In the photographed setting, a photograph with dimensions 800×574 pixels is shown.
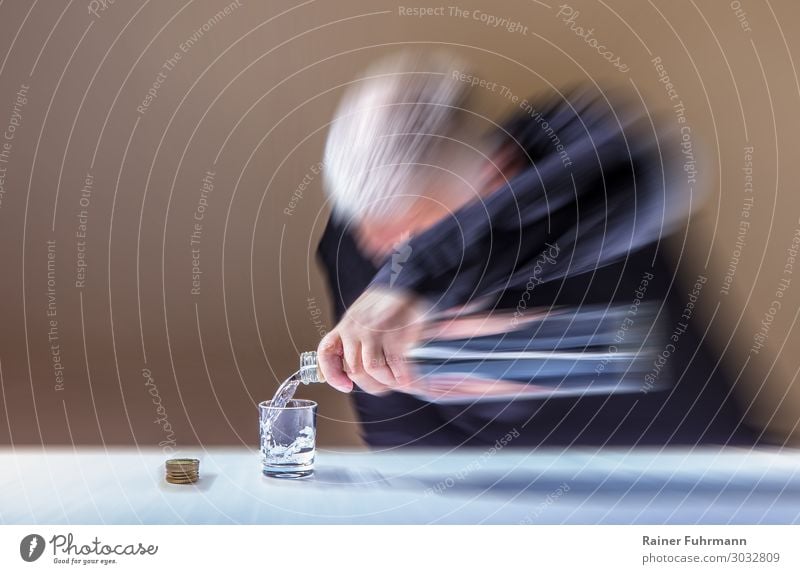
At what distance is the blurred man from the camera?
1.58 metres

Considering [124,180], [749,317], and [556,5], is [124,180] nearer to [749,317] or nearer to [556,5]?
[556,5]

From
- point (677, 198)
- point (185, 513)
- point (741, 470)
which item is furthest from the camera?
point (677, 198)

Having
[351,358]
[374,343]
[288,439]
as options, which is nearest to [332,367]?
[351,358]

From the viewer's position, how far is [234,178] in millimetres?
1727

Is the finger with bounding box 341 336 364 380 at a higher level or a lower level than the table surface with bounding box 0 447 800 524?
higher

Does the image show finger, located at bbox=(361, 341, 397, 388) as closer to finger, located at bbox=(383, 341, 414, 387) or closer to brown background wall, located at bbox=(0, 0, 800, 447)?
finger, located at bbox=(383, 341, 414, 387)

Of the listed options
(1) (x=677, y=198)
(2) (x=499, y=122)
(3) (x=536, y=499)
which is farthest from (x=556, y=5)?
(3) (x=536, y=499)

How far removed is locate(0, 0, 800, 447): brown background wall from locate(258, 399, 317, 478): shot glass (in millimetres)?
717

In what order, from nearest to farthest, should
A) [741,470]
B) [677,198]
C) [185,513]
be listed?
[185,513] < [741,470] < [677,198]

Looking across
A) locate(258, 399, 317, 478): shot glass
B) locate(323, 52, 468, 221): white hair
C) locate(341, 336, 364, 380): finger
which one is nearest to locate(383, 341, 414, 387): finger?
locate(341, 336, 364, 380): finger

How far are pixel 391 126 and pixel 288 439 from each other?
34.1 inches

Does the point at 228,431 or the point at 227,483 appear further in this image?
the point at 228,431

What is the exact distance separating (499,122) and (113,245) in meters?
0.83
